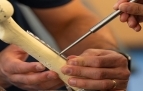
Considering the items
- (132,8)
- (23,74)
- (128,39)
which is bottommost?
(128,39)

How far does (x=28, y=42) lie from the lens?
14.9 inches

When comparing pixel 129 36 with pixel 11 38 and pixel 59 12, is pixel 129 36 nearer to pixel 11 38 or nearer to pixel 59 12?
pixel 59 12

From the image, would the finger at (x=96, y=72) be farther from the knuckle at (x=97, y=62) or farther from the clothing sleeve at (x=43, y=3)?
the clothing sleeve at (x=43, y=3)

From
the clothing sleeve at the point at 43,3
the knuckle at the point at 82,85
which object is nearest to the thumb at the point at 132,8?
the knuckle at the point at 82,85

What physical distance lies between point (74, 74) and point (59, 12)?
32cm

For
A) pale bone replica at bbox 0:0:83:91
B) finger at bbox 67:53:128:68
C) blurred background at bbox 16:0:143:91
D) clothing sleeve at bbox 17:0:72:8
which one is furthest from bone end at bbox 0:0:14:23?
blurred background at bbox 16:0:143:91

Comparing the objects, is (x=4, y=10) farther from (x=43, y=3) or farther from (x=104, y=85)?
(x=43, y=3)

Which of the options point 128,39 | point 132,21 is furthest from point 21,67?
point 128,39

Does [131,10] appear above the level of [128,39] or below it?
above

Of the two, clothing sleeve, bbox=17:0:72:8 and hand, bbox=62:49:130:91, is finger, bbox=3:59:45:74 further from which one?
clothing sleeve, bbox=17:0:72:8

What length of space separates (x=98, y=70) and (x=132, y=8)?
95 millimetres

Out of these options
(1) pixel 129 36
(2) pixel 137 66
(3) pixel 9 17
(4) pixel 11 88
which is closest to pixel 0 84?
(4) pixel 11 88

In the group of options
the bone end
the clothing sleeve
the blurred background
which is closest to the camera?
the bone end

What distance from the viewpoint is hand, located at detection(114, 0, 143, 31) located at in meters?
0.37
